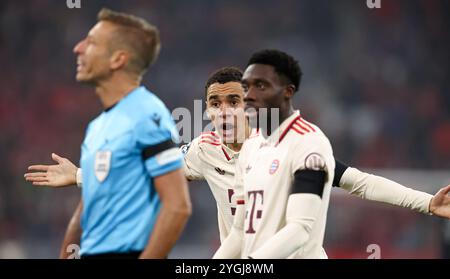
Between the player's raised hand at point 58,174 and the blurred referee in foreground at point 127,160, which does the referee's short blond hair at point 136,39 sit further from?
the player's raised hand at point 58,174

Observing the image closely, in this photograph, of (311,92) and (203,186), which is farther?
(311,92)

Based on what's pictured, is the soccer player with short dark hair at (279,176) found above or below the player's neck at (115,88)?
below

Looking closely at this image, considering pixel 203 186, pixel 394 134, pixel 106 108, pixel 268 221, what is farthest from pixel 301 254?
pixel 394 134

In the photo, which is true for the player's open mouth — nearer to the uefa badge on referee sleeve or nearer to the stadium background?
the uefa badge on referee sleeve

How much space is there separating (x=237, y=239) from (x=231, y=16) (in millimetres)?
13852

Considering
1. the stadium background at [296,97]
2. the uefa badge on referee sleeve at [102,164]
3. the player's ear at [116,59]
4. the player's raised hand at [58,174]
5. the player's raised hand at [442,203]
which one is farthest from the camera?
the stadium background at [296,97]

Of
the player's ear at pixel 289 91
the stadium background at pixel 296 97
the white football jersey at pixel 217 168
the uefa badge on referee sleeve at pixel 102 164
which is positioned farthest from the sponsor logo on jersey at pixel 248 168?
the stadium background at pixel 296 97

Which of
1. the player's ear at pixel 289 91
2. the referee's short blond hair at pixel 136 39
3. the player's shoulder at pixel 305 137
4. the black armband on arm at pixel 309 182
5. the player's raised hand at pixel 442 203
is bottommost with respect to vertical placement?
the player's raised hand at pixel 442 203

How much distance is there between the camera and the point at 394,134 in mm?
16625

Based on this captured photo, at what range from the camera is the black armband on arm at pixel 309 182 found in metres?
4.70

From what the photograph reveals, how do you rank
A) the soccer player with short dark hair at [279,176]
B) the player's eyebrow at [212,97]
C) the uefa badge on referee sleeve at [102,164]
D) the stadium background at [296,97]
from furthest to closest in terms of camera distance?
the stadium background at [296,97] < the player's eyebrow at [212,97] < the soccer player with short dark hair at [279,176] < the uefa badge on referee sleeve at [102,164]

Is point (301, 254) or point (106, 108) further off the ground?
point (106, 108)

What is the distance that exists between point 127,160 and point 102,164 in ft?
0.44
